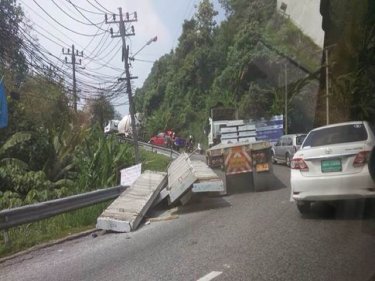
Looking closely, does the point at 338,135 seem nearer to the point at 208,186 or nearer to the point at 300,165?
the point at 300,165

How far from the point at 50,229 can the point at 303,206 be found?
512cm

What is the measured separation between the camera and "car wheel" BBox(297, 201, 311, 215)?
9534 mm

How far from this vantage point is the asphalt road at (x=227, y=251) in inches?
250

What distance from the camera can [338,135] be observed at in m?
9.66

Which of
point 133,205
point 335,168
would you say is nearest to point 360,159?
point 335,168

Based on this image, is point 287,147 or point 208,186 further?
point 287,147

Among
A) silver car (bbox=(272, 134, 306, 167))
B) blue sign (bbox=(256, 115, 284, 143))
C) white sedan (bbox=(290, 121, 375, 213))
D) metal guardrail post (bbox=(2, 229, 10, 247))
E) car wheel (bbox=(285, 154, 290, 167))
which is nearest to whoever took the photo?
white sedan (bbox=(290, 121, 375, 213))

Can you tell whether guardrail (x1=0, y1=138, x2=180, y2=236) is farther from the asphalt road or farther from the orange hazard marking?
the orange hazard marking

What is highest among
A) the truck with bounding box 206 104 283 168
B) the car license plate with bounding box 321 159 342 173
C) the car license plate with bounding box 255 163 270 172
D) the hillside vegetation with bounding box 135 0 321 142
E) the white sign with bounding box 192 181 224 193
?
the hillside vegetation with bounding box 135 0 321 142

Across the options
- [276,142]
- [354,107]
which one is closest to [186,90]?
[276,142]

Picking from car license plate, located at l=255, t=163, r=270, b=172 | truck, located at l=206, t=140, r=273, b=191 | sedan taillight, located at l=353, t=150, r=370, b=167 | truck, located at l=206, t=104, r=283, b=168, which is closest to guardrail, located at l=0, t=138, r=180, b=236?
truck, located at l=206, t=140, r=273, b=191

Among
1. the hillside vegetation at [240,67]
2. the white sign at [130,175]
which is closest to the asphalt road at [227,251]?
the white sign at [130,175]

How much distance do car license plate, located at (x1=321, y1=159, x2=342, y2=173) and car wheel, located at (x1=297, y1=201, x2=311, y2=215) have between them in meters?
0.86

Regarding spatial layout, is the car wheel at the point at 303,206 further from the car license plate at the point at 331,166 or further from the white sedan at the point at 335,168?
the car license plate at the point at 331,166
